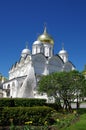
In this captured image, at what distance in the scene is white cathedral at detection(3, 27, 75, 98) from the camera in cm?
5145

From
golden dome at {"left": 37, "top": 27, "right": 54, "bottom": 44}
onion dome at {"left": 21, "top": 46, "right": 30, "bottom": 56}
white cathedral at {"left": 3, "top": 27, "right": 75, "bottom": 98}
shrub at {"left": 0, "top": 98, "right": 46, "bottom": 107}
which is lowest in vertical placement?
shrub at {"left": 0, "top": 98, "right": 46, "bottom": 107}

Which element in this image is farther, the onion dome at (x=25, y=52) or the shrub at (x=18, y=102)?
the onion dome at (x=25, y=52)

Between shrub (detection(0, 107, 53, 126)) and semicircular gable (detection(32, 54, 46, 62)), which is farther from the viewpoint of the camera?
semicircular gable (detection(32, 54, 46, 62))

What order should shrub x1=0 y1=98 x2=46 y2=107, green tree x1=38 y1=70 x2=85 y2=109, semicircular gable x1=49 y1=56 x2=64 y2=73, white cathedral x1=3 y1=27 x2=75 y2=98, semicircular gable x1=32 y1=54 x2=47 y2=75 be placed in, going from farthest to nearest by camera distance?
semicircular gable x1=49 y1=56 x2=64 y2=73 < semicircular gable x1=32 y1=54 x2=47 y2=75 < white cathedral x1=3 y1=27 x2=75 y2=98 < green tree x1=38 y1=70 x2=85 y2=109 < shrub x1=0 y1=98 x2=46 y2=107

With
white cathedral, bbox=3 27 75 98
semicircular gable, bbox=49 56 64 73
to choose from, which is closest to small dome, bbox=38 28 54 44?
white cathedral, bbox=3 27 75 98

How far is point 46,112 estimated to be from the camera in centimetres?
1638

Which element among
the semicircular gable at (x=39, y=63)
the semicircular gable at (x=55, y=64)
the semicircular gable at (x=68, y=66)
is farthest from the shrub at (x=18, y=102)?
the semicircular gable at (x=68, y=66)

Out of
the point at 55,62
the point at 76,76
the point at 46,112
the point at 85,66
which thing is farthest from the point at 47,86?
the point at 55,62

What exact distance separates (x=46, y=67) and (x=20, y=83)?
7.34m

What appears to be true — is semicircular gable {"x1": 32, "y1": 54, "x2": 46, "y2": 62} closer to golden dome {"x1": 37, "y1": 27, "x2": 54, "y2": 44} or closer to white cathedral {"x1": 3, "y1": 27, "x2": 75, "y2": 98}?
white cathedral {"x1": 3, "y1": 27, "x2": 75, "y2": 98}

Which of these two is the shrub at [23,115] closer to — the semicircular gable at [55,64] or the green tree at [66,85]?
the green tree at [66,85]

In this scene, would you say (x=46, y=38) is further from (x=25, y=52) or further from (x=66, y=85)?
(x=66, y=85)

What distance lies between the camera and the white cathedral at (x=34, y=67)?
169 feet

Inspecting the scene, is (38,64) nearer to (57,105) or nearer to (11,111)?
(57,105)
